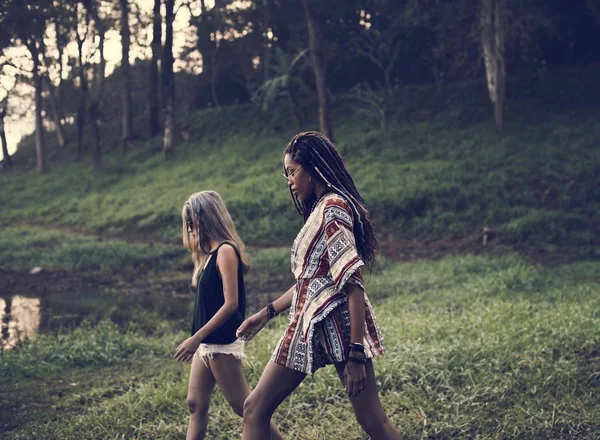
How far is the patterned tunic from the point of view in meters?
3.11

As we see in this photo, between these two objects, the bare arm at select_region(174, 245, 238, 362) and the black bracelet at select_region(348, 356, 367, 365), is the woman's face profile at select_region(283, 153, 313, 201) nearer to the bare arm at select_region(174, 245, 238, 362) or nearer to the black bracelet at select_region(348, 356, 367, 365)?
the bare arm at select_region(174, 245, 238, 362)

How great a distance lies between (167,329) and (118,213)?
440 inches

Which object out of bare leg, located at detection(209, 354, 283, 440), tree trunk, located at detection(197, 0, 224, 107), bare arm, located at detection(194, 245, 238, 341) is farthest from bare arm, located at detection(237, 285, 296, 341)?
tree trunk, located at detection(197, 0, 224, 107)

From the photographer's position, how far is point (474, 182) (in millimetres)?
16938

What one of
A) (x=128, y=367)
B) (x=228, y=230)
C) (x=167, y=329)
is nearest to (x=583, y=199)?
(x=167, y=329)

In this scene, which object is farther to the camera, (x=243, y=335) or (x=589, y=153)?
(x=589, y=153)

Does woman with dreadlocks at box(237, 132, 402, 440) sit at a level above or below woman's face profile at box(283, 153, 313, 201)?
below

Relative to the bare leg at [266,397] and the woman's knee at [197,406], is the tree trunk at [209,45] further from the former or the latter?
the bare leg at [266,397]

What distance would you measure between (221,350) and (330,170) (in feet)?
3.79

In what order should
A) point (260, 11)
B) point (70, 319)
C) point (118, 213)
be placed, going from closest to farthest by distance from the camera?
point (70, 319) < point (118, 213) < point (260, 11)

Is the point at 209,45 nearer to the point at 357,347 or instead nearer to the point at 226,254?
the point at 226,254

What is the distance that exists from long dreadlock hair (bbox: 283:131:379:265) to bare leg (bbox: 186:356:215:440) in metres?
1.16

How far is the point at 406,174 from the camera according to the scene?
59.4 feet

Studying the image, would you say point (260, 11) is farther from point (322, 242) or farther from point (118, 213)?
point (322, 242)
